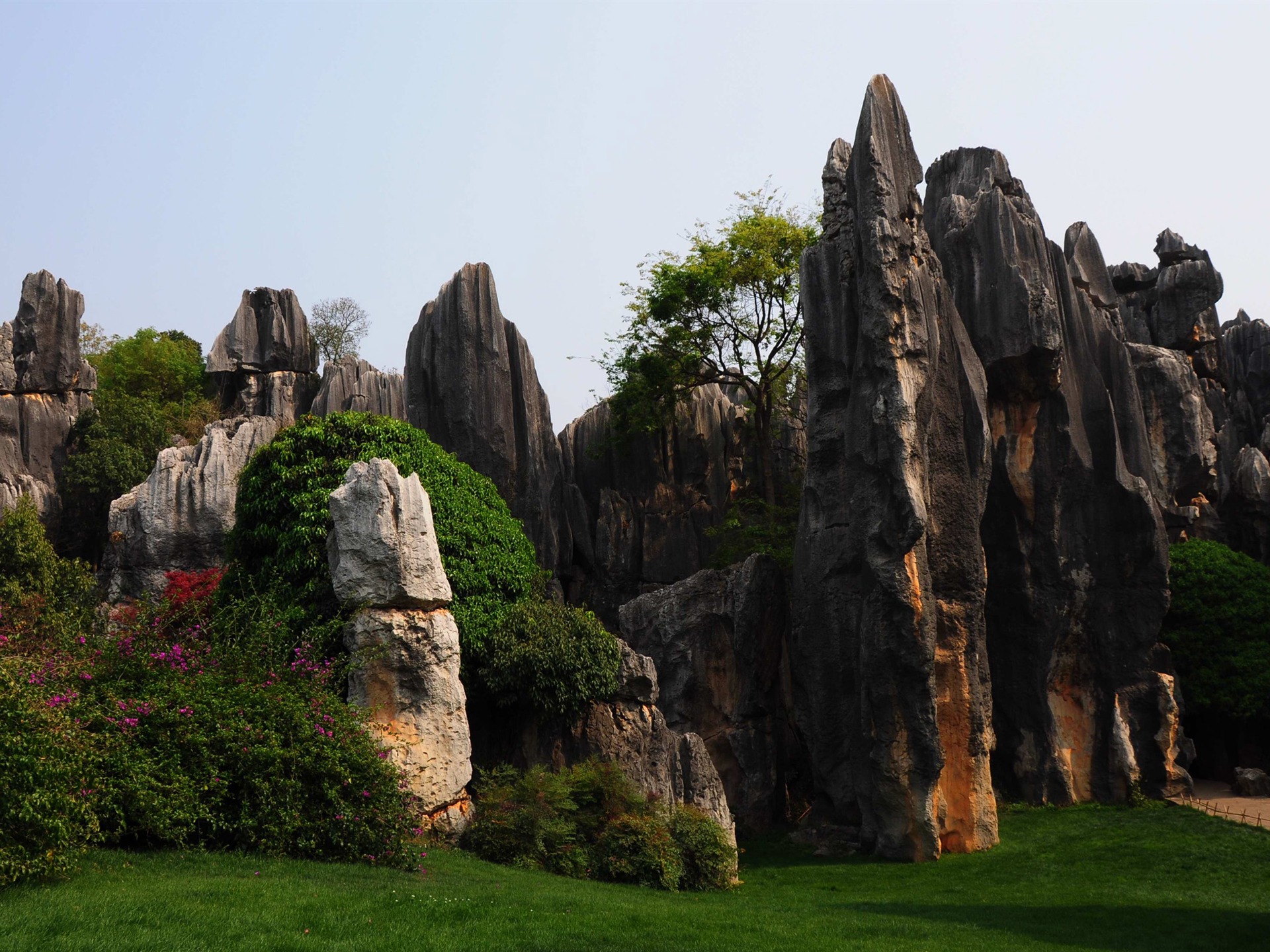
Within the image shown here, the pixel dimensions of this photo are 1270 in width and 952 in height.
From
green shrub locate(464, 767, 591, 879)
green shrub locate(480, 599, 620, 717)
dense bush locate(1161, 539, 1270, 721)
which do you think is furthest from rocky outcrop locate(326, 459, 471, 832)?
dense bush locate(1161, 539, 1270, 721)

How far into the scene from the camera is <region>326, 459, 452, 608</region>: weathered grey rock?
16.7 meters

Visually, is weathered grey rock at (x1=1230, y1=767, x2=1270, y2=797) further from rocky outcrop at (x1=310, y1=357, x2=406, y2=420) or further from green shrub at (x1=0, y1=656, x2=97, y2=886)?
rocky outcrop at (x1=310, y1=357, x2=406, y2=420)

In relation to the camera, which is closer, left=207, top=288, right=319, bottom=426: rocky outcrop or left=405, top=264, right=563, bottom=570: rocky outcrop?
left=405, top=264, right=563, bottom=570: rocky outcrop

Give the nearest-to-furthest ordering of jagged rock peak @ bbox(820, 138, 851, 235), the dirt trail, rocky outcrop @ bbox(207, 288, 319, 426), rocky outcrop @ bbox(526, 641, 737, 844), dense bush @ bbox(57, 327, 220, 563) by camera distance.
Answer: rocky outcrop @ bbox(526, 641, 737, 844) < the dirt trail < jagged rock peak @ bbox(820, 138, 851, 235) < dense bush @ bbox(57, 327, 220, 563) < rocky outcrop @ bbox(207, 288, 319, 426)

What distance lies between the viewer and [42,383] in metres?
38.5

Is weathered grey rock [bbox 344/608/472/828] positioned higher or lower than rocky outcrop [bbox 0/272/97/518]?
lower

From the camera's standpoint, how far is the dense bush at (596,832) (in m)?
16.2

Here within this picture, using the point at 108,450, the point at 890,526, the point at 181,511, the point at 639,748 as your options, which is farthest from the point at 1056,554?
the point at 108,450

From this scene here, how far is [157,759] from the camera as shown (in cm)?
1298

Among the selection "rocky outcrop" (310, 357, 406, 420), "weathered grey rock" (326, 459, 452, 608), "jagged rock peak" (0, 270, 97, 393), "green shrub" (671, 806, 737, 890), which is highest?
"jagged rock peak" (0, 270, 97, 393)

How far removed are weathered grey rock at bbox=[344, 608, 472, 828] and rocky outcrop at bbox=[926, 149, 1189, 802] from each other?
48.1 feet

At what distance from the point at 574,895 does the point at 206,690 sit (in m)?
5.35

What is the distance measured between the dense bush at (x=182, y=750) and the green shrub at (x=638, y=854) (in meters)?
3.09

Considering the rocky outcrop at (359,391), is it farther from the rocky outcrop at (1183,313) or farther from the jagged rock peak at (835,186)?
the rocky outcrop at (1183,313)
